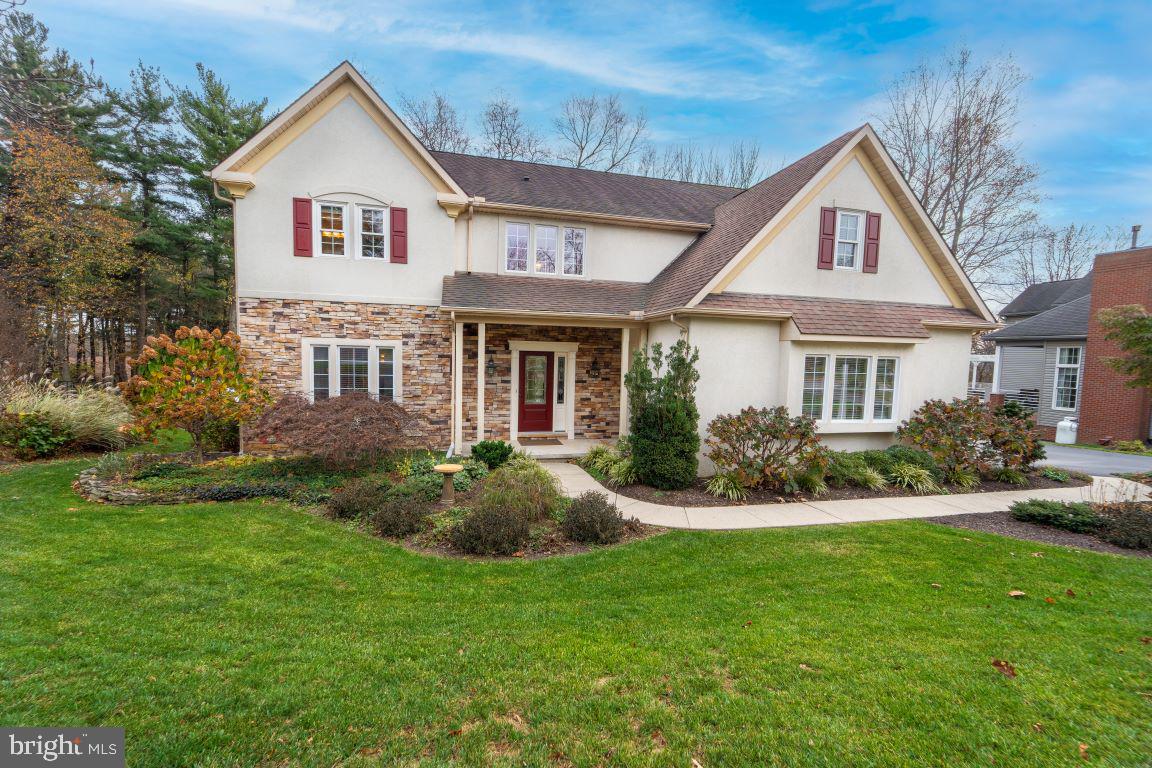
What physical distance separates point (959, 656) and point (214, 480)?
34.6 feet

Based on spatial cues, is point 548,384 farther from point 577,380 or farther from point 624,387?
point 624,387

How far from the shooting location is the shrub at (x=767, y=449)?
29.2 ft

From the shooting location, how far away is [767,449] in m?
9.08

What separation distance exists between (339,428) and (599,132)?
22580mm

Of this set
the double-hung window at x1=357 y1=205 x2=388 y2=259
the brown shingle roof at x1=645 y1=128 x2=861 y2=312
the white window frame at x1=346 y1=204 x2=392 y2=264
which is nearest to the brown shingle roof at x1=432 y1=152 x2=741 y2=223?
the brown shingle roof at x1=645 y1=128 x2=861 y2=312

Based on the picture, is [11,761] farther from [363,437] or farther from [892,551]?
[892,551]

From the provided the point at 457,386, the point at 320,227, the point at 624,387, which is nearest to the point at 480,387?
the point at 457,386

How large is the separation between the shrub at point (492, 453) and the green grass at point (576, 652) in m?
4.16

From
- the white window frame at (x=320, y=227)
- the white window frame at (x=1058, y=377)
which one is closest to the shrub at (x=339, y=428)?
the white window frame at (x=320, y=227)

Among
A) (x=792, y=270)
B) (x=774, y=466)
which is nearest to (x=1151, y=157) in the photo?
(x=792, y=270)

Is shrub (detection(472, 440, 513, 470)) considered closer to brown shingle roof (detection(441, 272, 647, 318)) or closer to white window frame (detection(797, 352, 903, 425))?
brown shingle roof (detection(441, 272, 647, 318))

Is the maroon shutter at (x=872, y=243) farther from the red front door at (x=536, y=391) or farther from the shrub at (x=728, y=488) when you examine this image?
the red front door at (x=536, y=391)

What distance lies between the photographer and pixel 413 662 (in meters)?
3.59

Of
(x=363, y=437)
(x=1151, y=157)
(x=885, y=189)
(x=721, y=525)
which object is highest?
(x=1151, y=157)
